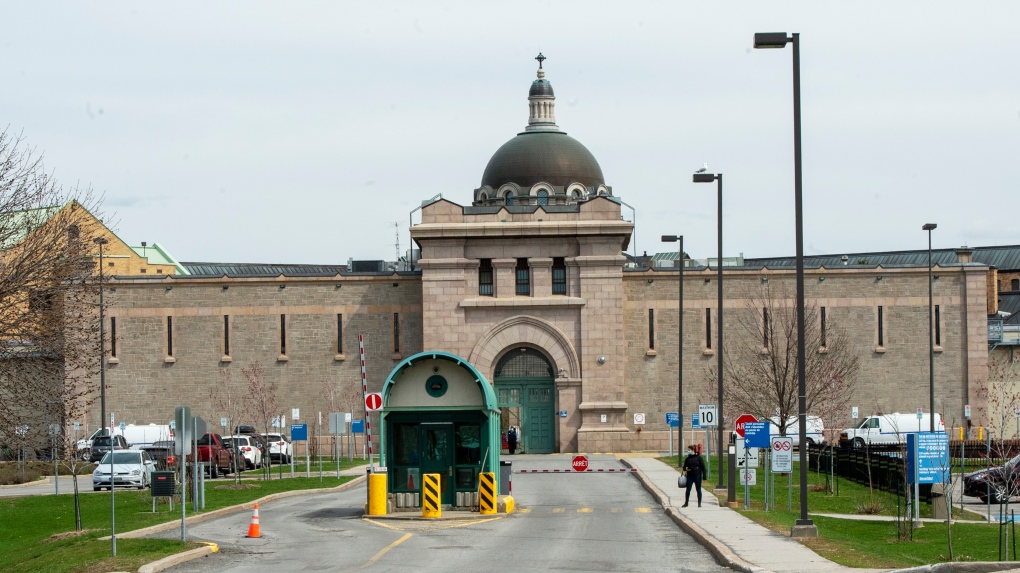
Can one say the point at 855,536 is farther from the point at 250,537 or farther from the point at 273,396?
the point at 273,396

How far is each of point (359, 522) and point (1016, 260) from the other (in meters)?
103

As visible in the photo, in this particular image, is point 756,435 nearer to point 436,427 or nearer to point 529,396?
point 436,427

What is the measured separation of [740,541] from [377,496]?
33.1 ft

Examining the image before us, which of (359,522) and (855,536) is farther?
(359,522)

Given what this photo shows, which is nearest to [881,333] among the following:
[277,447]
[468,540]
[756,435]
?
[277,447]

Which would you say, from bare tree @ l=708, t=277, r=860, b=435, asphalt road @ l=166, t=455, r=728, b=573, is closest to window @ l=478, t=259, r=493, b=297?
bare tree @ l=708, t=277, r=860, b=435

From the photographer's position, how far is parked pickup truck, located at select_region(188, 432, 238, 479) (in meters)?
49.2

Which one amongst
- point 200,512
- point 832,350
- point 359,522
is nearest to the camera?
point 359,522

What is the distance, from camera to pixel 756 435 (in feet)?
105

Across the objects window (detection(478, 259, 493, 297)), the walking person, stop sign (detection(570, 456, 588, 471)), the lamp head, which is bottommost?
stop sign (detection(570, 456, 588, 471))

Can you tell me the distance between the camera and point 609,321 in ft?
212

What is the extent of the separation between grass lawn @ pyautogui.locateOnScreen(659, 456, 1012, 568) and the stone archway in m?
25.2

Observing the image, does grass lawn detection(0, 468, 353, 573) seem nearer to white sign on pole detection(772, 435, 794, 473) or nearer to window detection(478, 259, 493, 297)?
white sign on pole detection(772, 435, 794, 473)

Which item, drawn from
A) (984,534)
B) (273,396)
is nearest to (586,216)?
(273,396)
